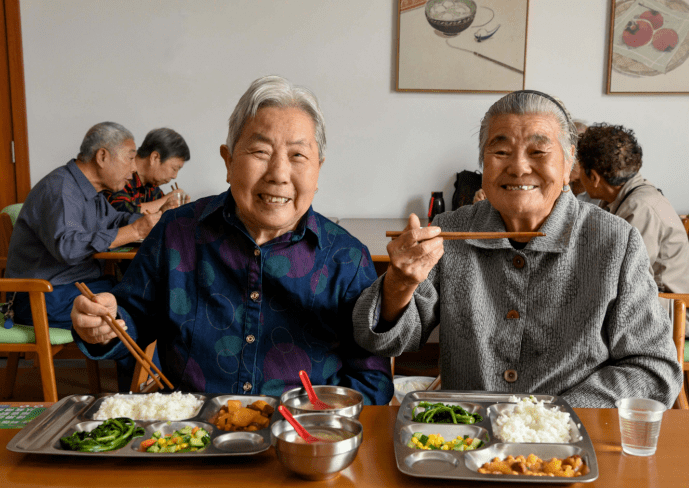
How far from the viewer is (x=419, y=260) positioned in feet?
4.20

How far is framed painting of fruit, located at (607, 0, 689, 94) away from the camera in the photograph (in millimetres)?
4352

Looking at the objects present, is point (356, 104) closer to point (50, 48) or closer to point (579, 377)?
point (50, 48)

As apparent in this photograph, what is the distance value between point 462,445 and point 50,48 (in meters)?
4.63

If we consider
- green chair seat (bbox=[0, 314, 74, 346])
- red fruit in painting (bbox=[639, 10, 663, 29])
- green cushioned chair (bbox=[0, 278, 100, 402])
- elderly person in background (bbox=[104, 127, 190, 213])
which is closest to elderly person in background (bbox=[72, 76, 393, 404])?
green cushioned chair (bbox=[0, 278, 100, 402])

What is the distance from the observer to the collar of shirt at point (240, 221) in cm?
153

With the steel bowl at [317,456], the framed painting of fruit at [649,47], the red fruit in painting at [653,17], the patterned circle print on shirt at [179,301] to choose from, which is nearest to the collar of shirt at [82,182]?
the patterned circle print on shirt at [179,301]

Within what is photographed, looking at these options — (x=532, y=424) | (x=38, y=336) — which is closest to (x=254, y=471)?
(x=532, y=424)

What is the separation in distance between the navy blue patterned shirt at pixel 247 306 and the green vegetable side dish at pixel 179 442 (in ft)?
1.36

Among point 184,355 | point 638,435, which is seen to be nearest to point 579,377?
point 638,435

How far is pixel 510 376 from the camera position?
147cm

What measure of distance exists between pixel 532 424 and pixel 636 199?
212 centimetres

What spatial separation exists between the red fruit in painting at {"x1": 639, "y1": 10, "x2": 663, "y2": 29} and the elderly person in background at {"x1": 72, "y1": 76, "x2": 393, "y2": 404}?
3.89 m

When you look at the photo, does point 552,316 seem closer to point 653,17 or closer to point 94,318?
point 94,318

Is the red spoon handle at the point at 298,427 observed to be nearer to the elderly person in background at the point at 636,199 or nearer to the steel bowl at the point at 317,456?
the steel bowl at the point at 317,456
